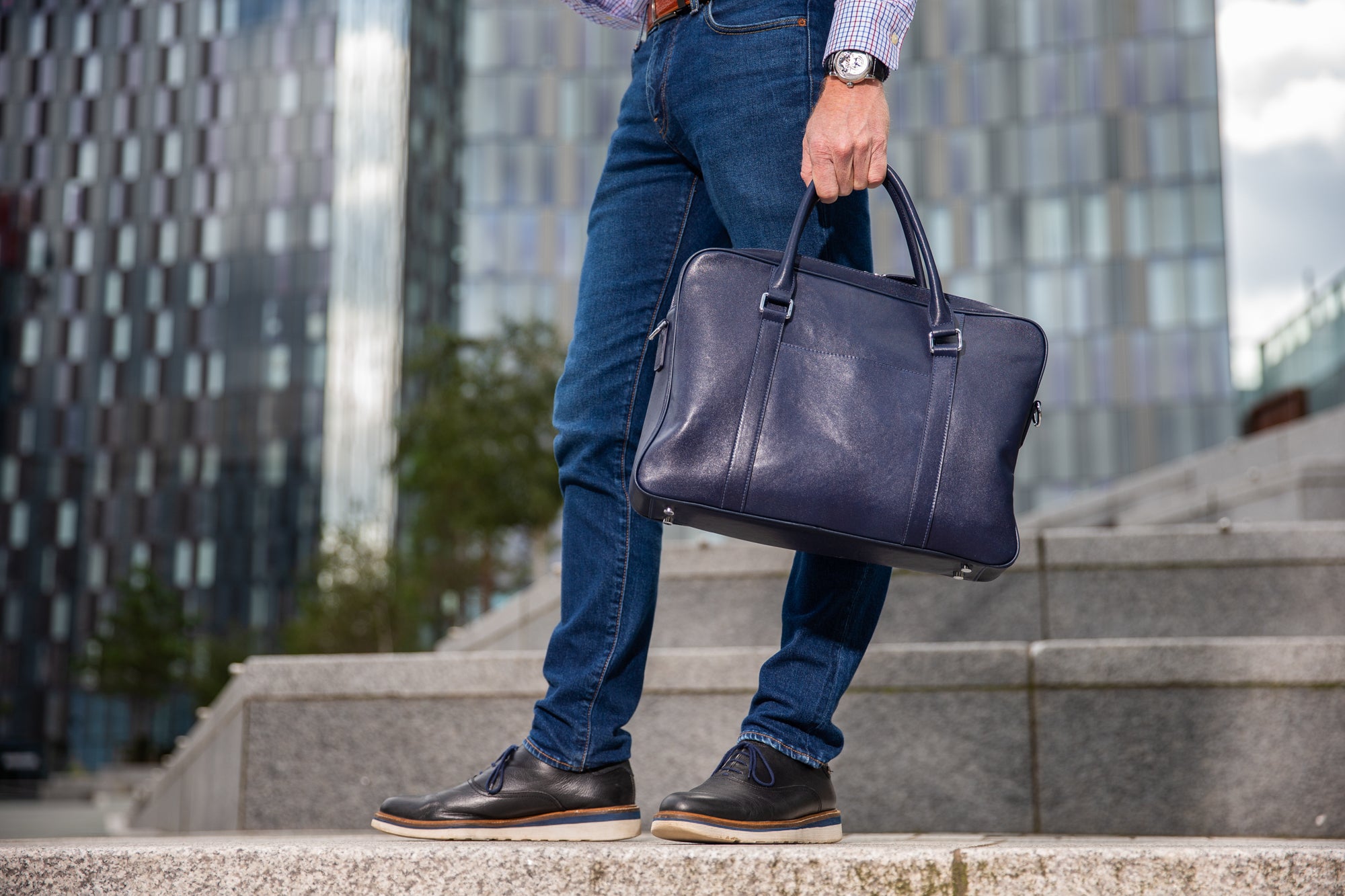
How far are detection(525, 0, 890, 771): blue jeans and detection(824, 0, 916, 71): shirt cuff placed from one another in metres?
0.08

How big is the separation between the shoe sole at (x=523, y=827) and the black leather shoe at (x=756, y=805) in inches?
5.8

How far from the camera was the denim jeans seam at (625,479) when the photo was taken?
7.61ft

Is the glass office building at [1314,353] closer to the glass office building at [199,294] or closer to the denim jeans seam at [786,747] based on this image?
the denim jeans seam at [786,747]

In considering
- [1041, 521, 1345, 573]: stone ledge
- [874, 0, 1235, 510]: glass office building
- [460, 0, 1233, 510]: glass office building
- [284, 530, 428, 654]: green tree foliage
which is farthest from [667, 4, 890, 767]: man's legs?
[460, 0, 1233, 510]: glass office building

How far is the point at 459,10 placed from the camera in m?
61.5

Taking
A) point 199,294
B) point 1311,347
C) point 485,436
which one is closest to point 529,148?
point 199,294

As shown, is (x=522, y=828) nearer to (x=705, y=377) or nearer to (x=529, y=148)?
(x=705, y=377)

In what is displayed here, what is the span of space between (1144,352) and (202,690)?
33438 mm

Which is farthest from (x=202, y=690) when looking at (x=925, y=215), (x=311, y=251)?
(x=925, y=215)

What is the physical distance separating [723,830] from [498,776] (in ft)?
1.40

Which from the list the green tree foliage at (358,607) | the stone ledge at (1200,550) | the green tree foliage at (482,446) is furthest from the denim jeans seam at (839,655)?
the green tree foliage at (358,607)

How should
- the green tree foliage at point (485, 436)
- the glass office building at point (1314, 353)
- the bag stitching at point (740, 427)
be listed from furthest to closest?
the green tree foliage at point (485, 436), the glass office building at point (1314, 353), the bag stitching at point (740, 427)

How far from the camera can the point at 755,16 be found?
7.71 feet

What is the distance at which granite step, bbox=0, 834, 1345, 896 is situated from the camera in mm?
1793
